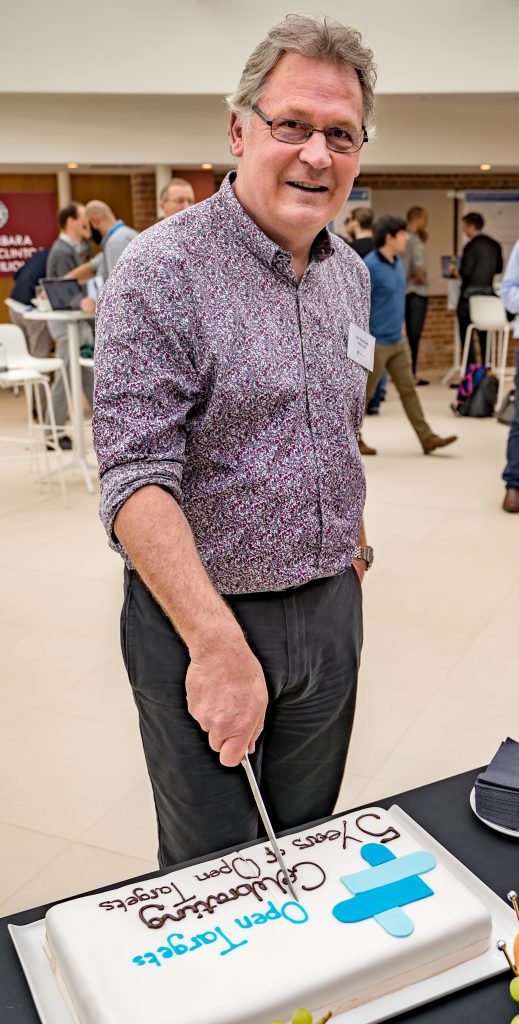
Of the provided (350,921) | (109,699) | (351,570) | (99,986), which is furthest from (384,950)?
(109,699)

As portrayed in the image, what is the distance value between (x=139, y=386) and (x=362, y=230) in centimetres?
679

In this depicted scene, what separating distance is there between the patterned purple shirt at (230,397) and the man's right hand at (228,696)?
20 cm

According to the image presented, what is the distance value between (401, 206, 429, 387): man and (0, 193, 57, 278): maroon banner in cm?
439

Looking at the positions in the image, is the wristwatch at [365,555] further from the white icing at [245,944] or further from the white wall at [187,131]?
the white wall at [187,131]

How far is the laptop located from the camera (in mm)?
5406

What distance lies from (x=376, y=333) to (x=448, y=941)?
5.53 m

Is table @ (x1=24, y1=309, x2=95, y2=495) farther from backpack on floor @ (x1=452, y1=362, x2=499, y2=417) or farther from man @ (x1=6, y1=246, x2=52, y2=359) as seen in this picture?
backpack on floor @ (x1=452, y1=362, x2=499, y2=417)

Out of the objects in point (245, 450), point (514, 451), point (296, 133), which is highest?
point (296, 133)

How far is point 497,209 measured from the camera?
1117 cm

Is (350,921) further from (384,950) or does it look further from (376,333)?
(376,333)

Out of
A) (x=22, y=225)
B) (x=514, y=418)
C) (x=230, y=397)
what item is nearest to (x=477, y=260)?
(x=514, y=418)

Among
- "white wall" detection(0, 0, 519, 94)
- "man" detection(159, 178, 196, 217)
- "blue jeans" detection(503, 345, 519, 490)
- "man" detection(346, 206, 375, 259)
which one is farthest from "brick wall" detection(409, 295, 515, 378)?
"man" detection(159, 178, 196, 217)

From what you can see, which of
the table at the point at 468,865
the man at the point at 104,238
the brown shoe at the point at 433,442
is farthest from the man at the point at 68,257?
the table at the point at 468,865

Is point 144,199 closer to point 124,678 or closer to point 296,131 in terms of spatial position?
point 124,678
